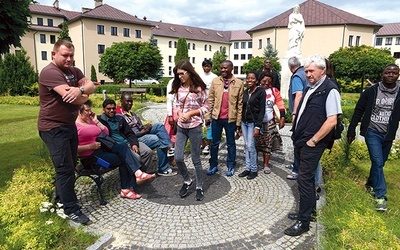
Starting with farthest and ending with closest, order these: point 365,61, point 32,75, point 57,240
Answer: point 365,61 < point 32,75 < point 57,240

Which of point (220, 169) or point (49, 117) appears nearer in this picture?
point (49, 117)

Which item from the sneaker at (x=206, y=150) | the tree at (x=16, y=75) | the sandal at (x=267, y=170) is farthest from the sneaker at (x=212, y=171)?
the tree at (x=16, y=75)

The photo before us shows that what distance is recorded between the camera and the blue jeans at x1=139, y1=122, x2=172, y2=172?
5426 millimetres

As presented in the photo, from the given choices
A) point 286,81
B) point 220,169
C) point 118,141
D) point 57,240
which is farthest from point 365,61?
point 57,240

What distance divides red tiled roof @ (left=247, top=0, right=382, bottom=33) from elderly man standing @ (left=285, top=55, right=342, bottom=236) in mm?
40905

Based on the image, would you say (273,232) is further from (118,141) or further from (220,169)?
(118,141)

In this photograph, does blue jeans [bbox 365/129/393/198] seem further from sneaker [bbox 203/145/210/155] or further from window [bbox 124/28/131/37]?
window [bbox 124/28/131/37]

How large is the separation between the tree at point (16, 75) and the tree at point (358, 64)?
25.4 meters

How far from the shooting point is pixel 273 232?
11.5 feet

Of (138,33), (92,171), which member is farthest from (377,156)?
(138,33)

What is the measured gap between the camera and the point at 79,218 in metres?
3.64

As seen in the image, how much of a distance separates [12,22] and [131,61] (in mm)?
23206

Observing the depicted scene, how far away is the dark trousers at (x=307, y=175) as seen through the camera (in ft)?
10.7

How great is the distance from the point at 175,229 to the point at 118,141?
1.96 m
